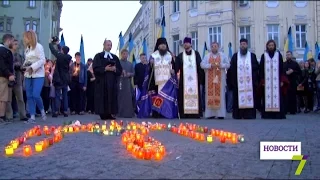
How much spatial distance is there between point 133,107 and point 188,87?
2021 mm

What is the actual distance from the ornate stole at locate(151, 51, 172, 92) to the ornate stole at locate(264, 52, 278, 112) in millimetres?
2808

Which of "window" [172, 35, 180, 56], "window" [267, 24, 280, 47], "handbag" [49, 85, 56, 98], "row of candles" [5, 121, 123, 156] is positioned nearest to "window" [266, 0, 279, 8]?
"window" [267, 24, 280, 47]

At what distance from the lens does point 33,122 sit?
30.1 ft

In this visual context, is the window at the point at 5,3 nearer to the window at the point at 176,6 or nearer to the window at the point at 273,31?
the window at the point at 176,6

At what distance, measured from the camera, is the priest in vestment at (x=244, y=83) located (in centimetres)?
1153

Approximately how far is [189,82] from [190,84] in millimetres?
67

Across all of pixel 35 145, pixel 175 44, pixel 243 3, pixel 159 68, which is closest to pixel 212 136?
pixel 35 145

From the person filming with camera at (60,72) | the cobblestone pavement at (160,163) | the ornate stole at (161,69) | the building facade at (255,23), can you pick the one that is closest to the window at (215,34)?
the building facade at (255,23)

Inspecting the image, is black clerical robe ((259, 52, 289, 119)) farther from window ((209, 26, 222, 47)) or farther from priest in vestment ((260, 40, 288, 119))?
window ((209, 26, 222, 47))

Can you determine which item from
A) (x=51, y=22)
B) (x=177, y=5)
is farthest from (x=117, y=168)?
(x=51, y=22)

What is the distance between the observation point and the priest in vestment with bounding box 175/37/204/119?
1174 cm

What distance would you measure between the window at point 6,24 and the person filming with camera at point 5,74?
2008 inches

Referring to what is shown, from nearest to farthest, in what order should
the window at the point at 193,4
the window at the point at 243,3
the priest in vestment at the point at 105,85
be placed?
the priest in vestment at the point at 105,85 < the window at the point at 243,3 < the window at the point at 193,4

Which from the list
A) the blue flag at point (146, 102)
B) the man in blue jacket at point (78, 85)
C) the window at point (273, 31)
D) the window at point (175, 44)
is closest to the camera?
the blue flag at point (146, 102)
